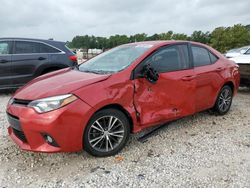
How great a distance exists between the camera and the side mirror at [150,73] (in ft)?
13.4

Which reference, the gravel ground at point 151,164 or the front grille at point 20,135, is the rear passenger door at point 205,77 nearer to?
the gravel ground at point 151,164

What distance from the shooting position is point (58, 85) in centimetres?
368

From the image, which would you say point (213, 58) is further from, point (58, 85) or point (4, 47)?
point (4, 47)

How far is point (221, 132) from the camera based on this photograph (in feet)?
15.8

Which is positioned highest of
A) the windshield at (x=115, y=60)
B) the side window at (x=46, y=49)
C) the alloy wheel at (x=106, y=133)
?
the side window at (x=46, y=49)

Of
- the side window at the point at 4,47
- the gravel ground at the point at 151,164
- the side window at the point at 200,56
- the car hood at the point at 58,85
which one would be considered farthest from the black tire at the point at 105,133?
the side window at the point at 4,47

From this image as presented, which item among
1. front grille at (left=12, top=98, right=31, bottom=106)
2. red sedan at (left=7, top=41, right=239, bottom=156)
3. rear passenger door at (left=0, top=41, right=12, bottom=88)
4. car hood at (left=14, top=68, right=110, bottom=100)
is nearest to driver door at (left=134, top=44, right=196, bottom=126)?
red sedan at (left=7, top=41, right=239, bottom=156)

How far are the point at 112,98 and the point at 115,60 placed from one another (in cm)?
102

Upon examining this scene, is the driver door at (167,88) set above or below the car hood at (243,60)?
below

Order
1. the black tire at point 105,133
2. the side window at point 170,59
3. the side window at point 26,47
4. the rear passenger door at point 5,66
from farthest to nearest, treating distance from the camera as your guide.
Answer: the side window at point 26,47 → the rear passenger door at point 5,66 → the side window at point 170,59 → the black tire at point 105,133

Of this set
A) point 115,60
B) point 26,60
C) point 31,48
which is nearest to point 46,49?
point 31,48

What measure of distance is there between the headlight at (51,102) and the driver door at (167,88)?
3.24 ft

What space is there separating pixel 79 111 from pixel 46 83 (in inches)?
31.1

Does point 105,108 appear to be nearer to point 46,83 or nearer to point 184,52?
point 46,83
